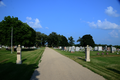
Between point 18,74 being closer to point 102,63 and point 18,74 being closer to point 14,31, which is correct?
point 102,63

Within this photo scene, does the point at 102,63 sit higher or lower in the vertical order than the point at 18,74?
lower

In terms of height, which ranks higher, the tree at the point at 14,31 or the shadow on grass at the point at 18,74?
the tree at the point at 14,31

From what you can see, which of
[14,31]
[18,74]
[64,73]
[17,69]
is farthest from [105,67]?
[14,31]

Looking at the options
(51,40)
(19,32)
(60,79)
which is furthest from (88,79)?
(51,40)

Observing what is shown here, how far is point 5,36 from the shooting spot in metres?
31.9

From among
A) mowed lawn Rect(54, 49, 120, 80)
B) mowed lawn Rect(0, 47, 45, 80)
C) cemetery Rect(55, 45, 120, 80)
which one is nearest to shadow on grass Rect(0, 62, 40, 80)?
mowed lawn Rect(0, 47, 45, 80)

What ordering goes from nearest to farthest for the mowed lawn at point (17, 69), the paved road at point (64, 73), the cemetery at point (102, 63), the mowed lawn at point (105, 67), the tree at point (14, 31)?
the paved road at point (64, 73) < the mowed lawn at point (17, 69) < the mowed lawn at point (105, 67) < the cemetery at point (102, 63) < the tree at point (14, 31)

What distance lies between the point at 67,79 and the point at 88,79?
111 centimetres

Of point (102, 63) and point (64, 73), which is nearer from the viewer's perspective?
point (64, 73)

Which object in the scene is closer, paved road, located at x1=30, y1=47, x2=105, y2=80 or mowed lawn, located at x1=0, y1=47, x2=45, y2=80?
paved road, located at x1=30, y1=47, x2=105, y2=80

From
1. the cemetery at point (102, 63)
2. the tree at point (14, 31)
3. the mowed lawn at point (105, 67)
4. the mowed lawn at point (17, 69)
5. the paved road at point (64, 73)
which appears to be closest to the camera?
the paved road at point (64, 73)

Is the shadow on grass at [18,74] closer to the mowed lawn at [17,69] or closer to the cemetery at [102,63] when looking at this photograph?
the mowed lawn at [17,69]

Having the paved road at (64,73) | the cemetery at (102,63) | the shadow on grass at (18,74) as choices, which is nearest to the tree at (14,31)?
the cemetery at (102,63)

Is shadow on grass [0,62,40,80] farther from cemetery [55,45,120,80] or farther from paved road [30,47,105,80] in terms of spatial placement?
cemetery [55,45,120,80]
